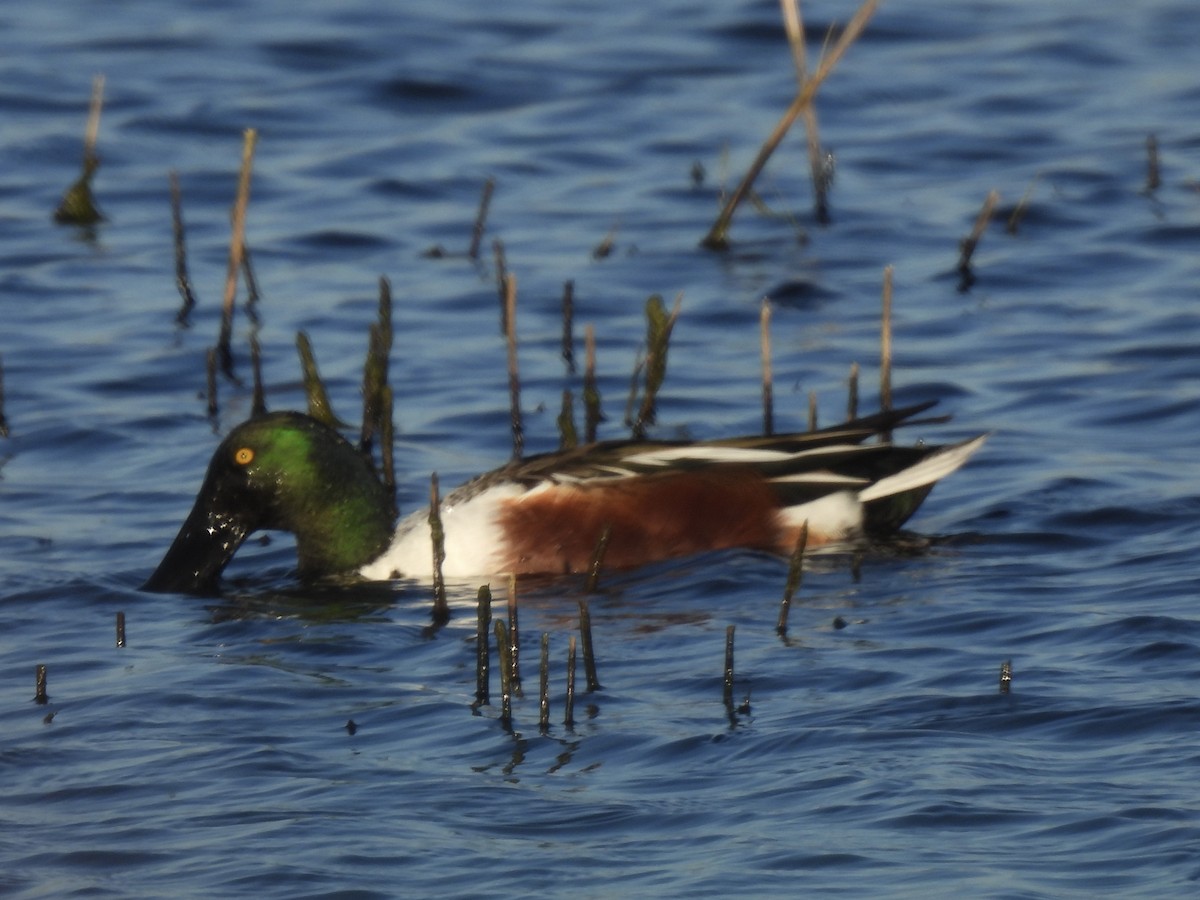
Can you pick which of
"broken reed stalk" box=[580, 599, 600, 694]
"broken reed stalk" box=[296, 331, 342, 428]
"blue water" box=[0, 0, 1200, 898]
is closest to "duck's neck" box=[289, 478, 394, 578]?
"blue water" box=[0, 0, 1200, 898]

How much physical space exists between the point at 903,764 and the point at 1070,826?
1.71ft

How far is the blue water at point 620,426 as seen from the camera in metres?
5.11

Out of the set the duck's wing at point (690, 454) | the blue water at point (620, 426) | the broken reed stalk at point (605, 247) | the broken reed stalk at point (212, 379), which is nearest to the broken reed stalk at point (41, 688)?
the blue water at point (620, 426)

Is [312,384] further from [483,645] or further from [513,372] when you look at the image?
[483,645]

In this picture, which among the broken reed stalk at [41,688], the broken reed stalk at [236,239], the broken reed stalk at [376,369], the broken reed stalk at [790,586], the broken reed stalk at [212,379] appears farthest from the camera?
the broken reed stalk at [212,379]

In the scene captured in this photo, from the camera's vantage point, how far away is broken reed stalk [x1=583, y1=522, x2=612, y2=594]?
7.10 m

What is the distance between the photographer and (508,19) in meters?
17.1

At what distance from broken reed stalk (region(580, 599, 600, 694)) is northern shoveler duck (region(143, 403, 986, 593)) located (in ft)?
4.86

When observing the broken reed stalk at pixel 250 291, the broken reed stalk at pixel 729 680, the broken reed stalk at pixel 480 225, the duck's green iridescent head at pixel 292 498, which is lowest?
the broken reed stalk at pixel 729 680

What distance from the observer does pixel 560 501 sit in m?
7.55

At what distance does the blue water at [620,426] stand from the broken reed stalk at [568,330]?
17 cm

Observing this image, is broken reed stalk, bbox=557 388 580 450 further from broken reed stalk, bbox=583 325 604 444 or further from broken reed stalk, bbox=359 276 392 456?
broken reed stalk, bbox=359 276 392 456

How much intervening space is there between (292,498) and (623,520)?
1.12 m

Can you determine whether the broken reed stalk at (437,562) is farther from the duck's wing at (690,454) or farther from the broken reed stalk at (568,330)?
the broken reed stalk at (568,330)
